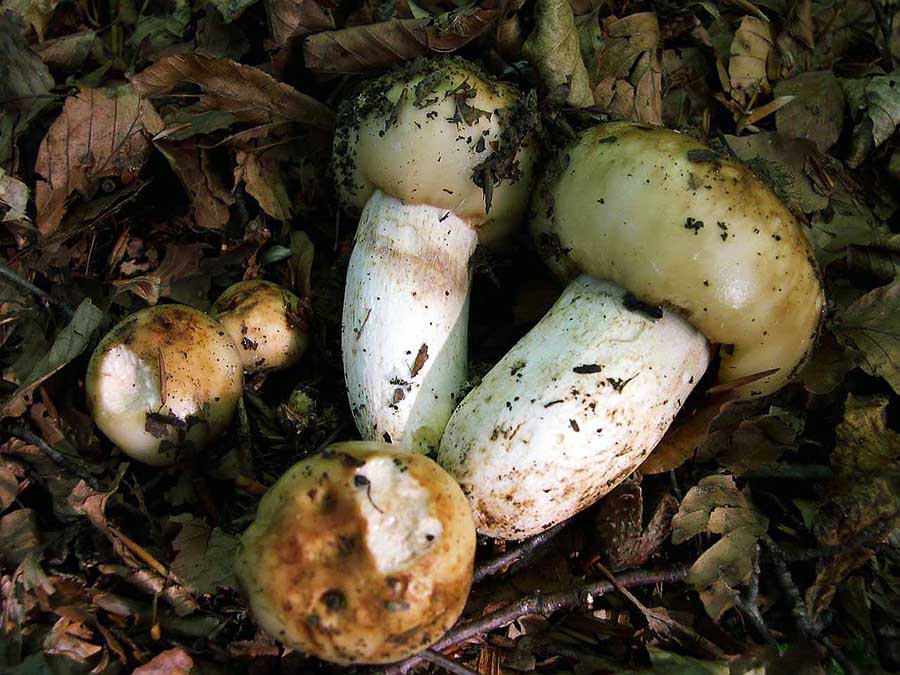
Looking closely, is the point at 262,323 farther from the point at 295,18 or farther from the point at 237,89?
the point at 295,18

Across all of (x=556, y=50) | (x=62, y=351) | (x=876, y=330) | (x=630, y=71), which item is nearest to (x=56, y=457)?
(x=62, y=351)

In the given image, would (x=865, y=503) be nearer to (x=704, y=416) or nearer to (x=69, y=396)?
(x=704, y=416)

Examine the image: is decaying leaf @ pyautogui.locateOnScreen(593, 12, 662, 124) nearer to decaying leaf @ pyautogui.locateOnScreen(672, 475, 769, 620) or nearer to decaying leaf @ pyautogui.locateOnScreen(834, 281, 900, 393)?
decaying leaf @ pyautogui.locateOnScreen(834, 281, 900, 393)

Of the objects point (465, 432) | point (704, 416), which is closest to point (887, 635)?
point (704, 416)

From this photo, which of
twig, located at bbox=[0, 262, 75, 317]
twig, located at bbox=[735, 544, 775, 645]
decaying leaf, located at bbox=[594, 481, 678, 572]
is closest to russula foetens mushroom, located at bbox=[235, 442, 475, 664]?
decaying leaf, located at bbox=[594, 481, 678, 572]

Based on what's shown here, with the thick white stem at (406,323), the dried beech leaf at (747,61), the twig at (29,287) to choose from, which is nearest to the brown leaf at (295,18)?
the thick white stem at (406,323)

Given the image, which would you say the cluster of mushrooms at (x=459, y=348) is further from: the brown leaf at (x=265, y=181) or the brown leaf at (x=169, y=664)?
the brown leaf at (x=169, y=664)
